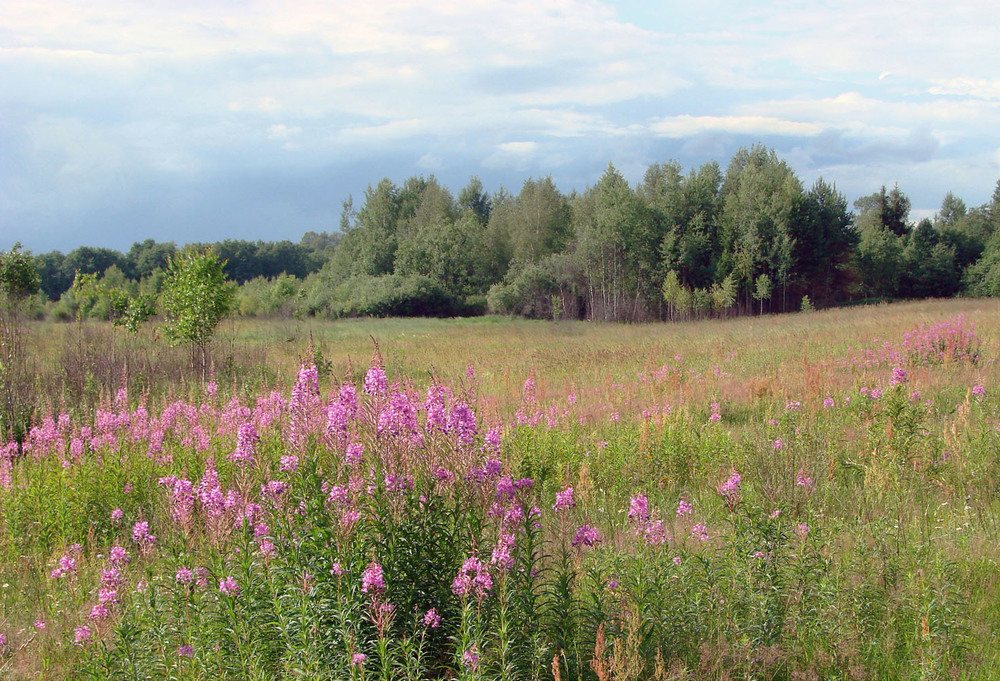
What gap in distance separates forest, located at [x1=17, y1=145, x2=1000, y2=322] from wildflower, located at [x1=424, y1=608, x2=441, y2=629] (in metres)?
46.6

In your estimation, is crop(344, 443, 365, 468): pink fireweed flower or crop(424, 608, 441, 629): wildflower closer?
crop(424, 608, 441, 629): wildflower

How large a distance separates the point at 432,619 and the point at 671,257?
51.7m

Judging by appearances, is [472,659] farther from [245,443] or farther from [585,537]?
[245,443]

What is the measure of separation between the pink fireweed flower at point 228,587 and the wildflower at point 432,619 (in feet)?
2.77

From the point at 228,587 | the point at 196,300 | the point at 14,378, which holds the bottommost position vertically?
the point at 228,587

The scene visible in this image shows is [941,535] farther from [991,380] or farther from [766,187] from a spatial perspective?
[766,187]

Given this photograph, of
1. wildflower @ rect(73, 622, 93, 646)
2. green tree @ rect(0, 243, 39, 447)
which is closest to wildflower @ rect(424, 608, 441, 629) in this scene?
wildflower @ rect(73, 622, 93, 646)

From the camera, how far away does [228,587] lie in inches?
112

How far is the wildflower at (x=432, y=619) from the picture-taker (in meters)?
2.63

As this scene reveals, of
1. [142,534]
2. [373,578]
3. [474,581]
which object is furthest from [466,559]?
[142,534]

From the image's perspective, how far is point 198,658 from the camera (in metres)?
2.78

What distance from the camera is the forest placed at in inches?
2007

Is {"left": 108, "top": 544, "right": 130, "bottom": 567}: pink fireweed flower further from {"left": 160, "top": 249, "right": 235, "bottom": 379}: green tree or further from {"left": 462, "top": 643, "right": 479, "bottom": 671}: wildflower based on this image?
{"left": 160, "top": 249, "right": 235, "bottom": 379}: green tree

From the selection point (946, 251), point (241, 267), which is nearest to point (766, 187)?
point (946, 251)
